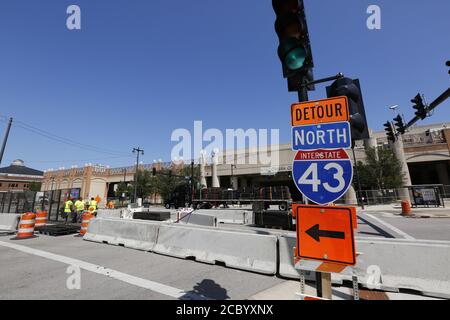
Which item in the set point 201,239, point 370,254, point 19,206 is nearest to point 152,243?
point 201,239

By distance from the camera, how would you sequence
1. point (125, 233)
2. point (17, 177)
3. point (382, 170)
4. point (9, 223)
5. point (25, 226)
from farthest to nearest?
1. point (17, 177)
2. point (382, 170)
3. point (9, 223)
4. point (25, 226)
5. point (125, 233)

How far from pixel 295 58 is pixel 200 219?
11557 millimetres

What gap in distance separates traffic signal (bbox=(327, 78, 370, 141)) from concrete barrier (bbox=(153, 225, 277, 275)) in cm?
335

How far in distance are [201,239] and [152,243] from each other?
6.75 ft

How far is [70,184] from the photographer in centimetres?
7194

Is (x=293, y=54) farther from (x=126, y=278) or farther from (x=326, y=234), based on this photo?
(x=126, y=278)

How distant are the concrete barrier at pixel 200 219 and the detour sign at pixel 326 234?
1056cm

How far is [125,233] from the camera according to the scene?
8.62 m

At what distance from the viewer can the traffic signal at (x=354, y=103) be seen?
3.07 m

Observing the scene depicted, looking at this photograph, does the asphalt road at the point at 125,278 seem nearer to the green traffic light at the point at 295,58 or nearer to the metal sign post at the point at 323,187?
the metal sign post at the point at 323,187

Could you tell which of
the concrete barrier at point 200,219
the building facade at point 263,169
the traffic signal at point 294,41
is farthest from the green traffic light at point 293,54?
the building facade at point 263,169

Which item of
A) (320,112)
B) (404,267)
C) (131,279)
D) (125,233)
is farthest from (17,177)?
(404,267)
